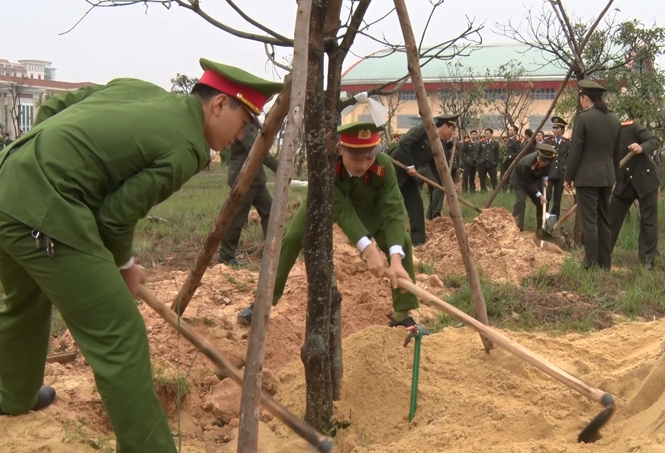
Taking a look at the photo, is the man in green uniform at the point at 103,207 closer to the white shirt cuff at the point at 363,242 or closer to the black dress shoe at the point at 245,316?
the white shirt cuff at the point at 363,242

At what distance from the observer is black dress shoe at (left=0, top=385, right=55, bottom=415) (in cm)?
315

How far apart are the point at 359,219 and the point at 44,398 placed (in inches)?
81.8

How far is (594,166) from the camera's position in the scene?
6.94 m

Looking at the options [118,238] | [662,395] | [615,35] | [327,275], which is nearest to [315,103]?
[327,275]

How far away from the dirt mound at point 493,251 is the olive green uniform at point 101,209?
445 centimetres

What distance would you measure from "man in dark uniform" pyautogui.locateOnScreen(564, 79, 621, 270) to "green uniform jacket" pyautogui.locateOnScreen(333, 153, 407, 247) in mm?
3261

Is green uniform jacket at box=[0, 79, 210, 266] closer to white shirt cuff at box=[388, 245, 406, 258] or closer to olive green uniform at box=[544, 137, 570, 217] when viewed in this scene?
white shirt cuff at box=[388, 245, 406, 258]

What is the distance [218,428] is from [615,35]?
1141 cm

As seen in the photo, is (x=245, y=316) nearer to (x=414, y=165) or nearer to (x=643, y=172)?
(x=414, y=165)

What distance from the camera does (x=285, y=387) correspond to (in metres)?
3.83

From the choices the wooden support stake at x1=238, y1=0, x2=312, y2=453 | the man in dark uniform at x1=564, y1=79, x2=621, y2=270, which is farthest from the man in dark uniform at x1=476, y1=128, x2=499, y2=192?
the wooden support stake at x1=238, y1=0, x2=312, y2=453

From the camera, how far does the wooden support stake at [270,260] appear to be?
7.86 ft

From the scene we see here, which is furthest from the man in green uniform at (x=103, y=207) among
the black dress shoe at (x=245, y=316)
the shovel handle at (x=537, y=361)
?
the black dress shoe at (x=245, y=316)

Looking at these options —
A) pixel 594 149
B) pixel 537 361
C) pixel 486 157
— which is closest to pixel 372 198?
pixel 537 361
